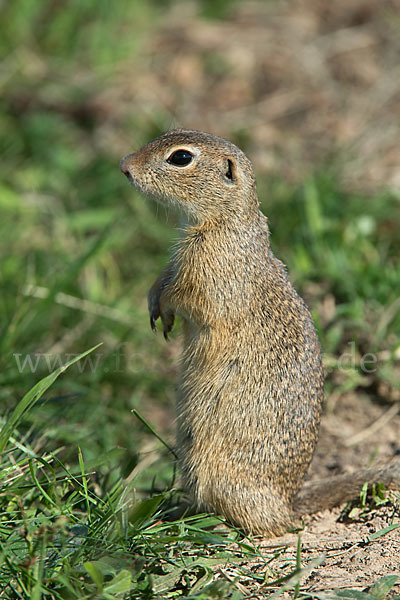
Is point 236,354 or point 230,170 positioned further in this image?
point 230,170

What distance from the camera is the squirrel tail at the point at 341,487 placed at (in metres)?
3.63

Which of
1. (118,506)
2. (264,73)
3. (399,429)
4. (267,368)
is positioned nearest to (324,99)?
(264,73)

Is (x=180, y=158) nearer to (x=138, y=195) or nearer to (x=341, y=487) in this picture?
(x=341, y=487)

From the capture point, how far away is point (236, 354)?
11.9 ft

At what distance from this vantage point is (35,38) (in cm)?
783

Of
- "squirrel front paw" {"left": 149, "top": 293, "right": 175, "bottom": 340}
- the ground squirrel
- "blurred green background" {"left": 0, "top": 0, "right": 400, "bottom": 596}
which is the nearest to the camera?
the ground squirrel

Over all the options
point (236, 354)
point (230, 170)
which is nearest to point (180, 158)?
point (230, 170)

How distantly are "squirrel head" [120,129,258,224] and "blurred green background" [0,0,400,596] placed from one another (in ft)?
3.81

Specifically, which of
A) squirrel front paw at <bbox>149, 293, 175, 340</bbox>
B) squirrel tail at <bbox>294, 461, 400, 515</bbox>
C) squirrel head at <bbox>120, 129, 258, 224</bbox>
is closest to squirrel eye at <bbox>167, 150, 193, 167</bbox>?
squirrel head at <bbox>120, 129, 258, 224</bbox>

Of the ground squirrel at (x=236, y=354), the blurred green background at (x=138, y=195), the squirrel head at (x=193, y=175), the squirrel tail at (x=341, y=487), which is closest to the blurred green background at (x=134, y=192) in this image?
the blurred green background at (x=138, y=195)

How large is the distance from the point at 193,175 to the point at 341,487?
172cm

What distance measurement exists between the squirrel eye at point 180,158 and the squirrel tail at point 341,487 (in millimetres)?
1773

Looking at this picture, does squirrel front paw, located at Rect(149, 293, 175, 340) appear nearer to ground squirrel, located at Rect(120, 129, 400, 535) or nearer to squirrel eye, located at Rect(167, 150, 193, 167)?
ground squirrel, located at Rect(120, 129, 400, 535)

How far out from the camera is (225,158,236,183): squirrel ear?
12.2ft
